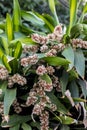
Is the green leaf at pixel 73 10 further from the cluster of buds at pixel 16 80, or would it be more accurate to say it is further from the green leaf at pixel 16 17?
the cluster of buds at pixel 16 80

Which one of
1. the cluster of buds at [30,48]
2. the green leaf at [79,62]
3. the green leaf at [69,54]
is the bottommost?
the green leaf at [79,62]

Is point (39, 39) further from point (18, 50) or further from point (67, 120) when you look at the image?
point (67, 120)

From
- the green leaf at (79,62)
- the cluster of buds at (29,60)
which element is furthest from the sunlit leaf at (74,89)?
the cluster of buds at (29,60)

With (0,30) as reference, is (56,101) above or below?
below

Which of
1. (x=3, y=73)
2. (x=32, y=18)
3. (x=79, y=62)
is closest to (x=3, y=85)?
(x=3, y=73)

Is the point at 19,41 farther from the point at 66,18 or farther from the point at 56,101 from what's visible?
the point at 66,18

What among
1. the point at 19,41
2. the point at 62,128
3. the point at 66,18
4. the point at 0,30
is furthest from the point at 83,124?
the point at 66,18
